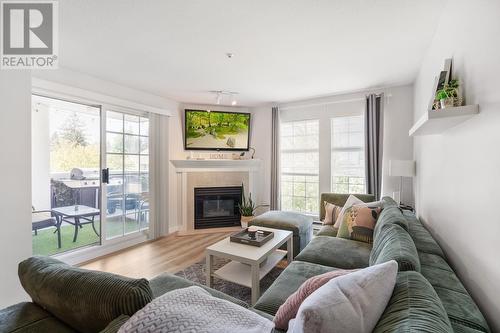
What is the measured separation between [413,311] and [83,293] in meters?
1.17

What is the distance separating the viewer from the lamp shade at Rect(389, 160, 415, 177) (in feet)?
9.42

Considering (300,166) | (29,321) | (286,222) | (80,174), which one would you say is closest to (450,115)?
(286,222)

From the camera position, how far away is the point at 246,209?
4242 millimetres

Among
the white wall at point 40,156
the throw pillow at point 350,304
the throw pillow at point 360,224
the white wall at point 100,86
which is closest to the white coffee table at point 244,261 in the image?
the throw pillow at point 360,224

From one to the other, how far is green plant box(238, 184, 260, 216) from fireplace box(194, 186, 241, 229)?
89 millimetres

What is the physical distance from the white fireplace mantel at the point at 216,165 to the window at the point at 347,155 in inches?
57.7

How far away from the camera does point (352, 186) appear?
3.83m

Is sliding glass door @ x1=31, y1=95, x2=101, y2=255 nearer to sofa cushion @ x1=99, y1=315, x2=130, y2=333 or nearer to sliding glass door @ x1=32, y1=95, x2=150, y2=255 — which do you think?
sliding glass door @ x1=32, y1=95, x2=150, y2=255

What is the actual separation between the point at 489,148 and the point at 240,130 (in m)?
3.84

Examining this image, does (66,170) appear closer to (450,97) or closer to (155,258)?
(155,258)

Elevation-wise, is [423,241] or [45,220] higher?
[423,241]

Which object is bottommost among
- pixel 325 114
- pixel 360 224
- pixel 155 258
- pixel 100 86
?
pixel 155 258

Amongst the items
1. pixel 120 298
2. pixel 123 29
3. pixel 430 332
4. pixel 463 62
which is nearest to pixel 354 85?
pixel 463 62

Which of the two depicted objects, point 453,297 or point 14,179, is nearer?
point 453,297
